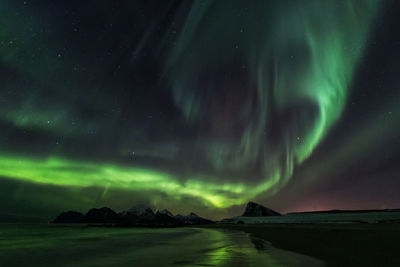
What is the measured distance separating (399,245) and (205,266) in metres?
10.8

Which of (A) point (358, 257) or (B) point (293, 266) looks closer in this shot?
(B) point (293, 266)

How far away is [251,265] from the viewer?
859 centimetres

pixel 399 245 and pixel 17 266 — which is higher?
pixel 399 245

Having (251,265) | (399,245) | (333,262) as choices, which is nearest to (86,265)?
(251,265)

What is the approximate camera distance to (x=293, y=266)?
8.53m

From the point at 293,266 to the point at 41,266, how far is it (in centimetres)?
997

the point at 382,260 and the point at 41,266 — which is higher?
the point at 382,260

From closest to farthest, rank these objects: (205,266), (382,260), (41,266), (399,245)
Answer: (205,266) → (382,260) → (41,266) → (399,245)

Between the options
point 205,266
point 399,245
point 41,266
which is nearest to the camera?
point 205,266

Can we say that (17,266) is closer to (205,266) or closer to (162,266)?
(162,266)

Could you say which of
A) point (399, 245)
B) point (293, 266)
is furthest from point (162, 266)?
point (399, 245)

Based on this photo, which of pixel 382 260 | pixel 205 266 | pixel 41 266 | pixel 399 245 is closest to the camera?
pixel 205 266

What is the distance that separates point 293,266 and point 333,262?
197cm

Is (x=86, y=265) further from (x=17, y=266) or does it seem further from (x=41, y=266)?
(x=17, y=266)
